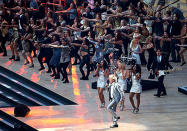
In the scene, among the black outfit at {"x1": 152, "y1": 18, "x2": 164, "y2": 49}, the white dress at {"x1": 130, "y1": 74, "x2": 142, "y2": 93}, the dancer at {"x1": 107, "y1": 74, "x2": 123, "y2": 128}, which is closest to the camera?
the dancer at {"x1": 107, "y1": 74, "x2": 123, "y2": 128}

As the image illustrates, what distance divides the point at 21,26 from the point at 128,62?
7144 millimetres

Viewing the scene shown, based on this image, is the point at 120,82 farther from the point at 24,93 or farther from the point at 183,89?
the point at 24,93

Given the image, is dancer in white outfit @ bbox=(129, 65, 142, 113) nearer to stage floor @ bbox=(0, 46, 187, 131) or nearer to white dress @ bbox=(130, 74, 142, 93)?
white dress @ bbox=(130, 74, 142, 93)

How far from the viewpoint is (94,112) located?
16.6m

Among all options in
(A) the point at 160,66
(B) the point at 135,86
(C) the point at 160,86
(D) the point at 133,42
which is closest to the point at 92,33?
(D) the point at 133,42

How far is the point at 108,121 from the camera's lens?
1546cm

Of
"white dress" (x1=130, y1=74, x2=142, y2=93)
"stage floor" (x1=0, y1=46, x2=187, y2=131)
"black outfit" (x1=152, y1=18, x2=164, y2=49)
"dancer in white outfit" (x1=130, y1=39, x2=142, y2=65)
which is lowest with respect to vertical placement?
"stage floor" (x1=0, y1=46, x2=187, y2=131)

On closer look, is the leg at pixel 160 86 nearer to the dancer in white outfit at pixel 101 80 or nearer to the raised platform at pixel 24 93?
the dancer in white outfit at pixel 101 80

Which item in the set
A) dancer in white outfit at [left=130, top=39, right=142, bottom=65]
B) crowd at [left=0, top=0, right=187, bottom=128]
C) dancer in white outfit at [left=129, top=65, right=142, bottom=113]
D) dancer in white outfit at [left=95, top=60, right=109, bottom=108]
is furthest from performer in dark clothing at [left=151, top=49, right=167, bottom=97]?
dancer in white outfit at [left=95, top=60, right=109, bottom=108]

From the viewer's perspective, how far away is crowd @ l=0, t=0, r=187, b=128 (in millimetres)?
20578

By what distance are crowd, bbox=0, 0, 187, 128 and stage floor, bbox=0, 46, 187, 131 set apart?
2.17 ft

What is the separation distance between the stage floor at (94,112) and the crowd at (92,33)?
2.17ft

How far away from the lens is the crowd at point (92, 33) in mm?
20578

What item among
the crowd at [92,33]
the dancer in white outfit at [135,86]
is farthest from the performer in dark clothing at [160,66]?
the dancer in white outfit at [135,86]
